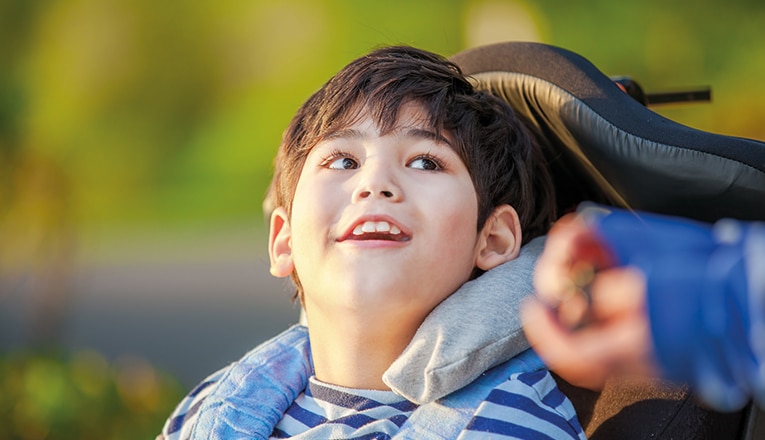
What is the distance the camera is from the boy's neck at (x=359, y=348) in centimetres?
120

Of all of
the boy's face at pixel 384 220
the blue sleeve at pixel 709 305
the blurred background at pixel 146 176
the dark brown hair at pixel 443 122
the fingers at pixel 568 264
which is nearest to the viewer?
the blue sleeve at pixel 709 305

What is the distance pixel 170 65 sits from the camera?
118 inches

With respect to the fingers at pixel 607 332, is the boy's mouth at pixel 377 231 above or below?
above

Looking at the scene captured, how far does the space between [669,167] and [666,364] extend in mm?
314

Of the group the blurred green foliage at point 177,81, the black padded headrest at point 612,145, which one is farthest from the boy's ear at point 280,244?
the blurred green foliage at point 177,81

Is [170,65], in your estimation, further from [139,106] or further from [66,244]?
[66,244]

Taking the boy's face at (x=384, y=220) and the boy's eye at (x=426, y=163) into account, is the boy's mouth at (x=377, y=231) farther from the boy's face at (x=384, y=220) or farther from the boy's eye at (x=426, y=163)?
the boy's eye at (x=426, y=163)

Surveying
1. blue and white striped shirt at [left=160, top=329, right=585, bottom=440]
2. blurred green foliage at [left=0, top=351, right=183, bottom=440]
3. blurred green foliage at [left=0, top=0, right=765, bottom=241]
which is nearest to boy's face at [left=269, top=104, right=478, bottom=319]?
blue and white striped shirt at [left=160, top=329, right=585, bottom=440]

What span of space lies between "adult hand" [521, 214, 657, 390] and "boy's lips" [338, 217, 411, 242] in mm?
179

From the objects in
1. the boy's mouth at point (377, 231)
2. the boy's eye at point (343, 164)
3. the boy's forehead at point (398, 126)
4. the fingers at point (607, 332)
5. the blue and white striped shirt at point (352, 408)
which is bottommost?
the blue and white striped shirt at point (352, 408)

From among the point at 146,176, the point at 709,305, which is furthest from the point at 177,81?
the point at 709,305

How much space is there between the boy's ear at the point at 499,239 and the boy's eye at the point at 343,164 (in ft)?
0.66

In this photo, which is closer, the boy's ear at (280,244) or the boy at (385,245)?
the boy at (385,245)

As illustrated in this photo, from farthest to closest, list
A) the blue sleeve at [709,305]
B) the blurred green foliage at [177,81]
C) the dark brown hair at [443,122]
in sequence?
the blurred green foliage at [177,81], the dark brown hair at [443,122], the blue sleeve at [709,305]
